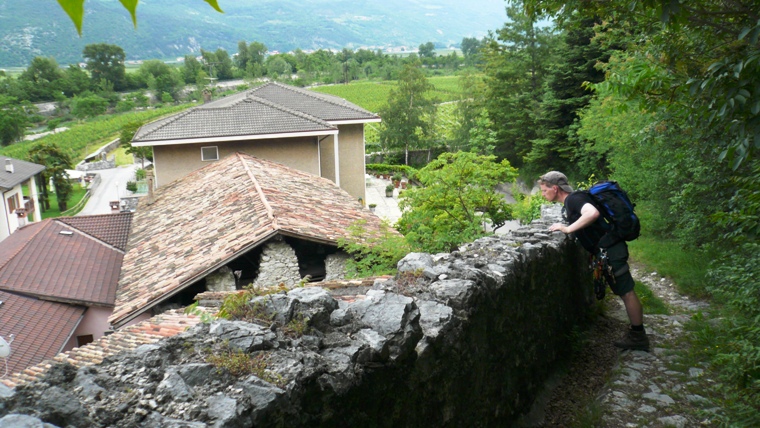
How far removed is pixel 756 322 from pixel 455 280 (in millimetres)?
2728

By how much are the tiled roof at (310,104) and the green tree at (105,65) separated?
A: 108842 millimetres

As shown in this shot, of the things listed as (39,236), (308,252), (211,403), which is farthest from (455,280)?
(39,236)

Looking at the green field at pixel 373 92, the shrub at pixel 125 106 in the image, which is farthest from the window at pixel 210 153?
the shrub at pixel 125 106

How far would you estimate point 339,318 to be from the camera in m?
3.58

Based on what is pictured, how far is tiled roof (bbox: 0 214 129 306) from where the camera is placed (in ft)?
50.1

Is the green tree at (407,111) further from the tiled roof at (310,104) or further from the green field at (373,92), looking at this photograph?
the tiled roof at (310,104)

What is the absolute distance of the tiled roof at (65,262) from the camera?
1527 centimetres

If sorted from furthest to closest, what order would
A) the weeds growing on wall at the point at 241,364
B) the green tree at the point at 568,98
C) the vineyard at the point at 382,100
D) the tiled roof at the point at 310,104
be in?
the vineyard at the point at 382,100 → the green tree at the point at 568,98 → the tiled roof at the point at 310,104 → the weeds growing on wall at the point at 241,364

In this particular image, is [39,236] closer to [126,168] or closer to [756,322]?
[756,322]

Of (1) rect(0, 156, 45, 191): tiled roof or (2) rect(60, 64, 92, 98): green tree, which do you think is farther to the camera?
(2) rect(60, 64, 92, 98): green tree

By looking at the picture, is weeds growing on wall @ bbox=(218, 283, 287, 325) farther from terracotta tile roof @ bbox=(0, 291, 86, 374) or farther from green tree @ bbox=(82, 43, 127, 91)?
green tree @ bbox=(82, 43, 127, 91)

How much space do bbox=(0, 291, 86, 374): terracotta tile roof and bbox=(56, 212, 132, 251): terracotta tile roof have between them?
452 cm

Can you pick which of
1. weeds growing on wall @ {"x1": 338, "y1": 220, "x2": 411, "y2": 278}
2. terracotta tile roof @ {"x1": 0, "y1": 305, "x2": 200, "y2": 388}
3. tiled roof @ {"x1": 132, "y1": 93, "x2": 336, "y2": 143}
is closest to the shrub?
tiled roof @ {"x1": 132, "y1": 93, "x2": 336, "y2": 143}

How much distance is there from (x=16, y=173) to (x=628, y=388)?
1679 inches
